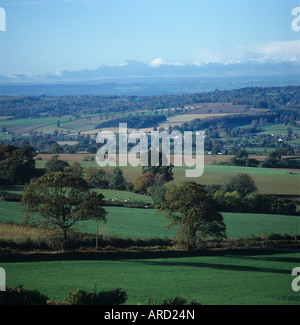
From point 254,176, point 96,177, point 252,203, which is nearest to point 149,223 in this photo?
point 252,203

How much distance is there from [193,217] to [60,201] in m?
3.93

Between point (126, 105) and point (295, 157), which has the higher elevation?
point (126, 105)

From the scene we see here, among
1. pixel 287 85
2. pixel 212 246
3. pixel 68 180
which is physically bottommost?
pixel 212 246

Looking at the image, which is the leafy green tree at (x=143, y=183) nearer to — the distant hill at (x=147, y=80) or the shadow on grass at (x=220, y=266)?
the shadow on grass at (x=220, y=266)

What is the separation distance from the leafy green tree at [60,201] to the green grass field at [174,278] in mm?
1869

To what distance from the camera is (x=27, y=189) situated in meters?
13.3

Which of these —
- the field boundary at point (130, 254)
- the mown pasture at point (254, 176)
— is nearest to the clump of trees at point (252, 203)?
the mown pasture at point (254, 176)

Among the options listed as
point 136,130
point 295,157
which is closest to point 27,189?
point 295,157

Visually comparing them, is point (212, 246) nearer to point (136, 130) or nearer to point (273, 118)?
point (136, 130)

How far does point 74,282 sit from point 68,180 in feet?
14.3

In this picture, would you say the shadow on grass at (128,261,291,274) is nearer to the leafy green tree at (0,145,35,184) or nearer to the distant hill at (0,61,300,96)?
the leafy green tree at (0,145,35,184)

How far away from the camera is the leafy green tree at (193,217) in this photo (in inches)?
533

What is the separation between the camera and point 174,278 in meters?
10.5
